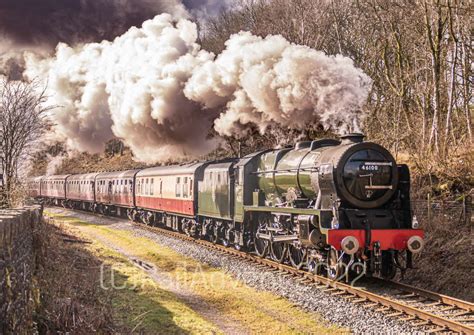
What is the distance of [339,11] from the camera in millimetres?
27062

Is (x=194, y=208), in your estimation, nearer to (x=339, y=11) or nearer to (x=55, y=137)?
(x=55, y=137)

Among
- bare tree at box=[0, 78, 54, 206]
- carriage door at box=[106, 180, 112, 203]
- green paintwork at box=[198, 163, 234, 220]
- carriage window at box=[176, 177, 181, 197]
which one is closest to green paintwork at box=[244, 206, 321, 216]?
green paintwork at box=[198, 163, 234, 220]

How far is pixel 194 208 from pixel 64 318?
11.9 meters

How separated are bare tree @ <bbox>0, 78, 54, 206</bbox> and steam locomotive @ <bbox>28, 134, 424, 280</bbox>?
6616mm

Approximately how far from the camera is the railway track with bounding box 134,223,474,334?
27.1 feet

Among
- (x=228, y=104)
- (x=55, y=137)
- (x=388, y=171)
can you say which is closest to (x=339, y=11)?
(x=228, y=104)

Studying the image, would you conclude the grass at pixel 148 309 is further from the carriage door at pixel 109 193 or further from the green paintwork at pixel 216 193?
the carriage door at pixel 109 193

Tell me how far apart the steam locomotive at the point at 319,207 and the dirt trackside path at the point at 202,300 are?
1656mm

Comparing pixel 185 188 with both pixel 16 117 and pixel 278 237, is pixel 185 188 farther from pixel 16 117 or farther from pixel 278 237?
pixel 278 237

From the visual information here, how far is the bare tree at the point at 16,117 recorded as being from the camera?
1875cm

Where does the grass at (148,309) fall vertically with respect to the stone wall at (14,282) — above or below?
below

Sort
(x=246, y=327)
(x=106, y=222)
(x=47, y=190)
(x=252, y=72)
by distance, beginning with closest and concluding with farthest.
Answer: (x=246, y=327), (x=252, y=72), (x=106, y=222), (x=47, y=190)

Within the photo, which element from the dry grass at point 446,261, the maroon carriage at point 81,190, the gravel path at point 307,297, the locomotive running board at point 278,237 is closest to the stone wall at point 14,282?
the gravel path at point 307,297

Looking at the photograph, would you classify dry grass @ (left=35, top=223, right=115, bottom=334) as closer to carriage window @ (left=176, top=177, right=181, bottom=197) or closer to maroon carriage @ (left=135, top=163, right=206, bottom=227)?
maroon carriage @ (left=135, top=163, right=206, bottom=227)
